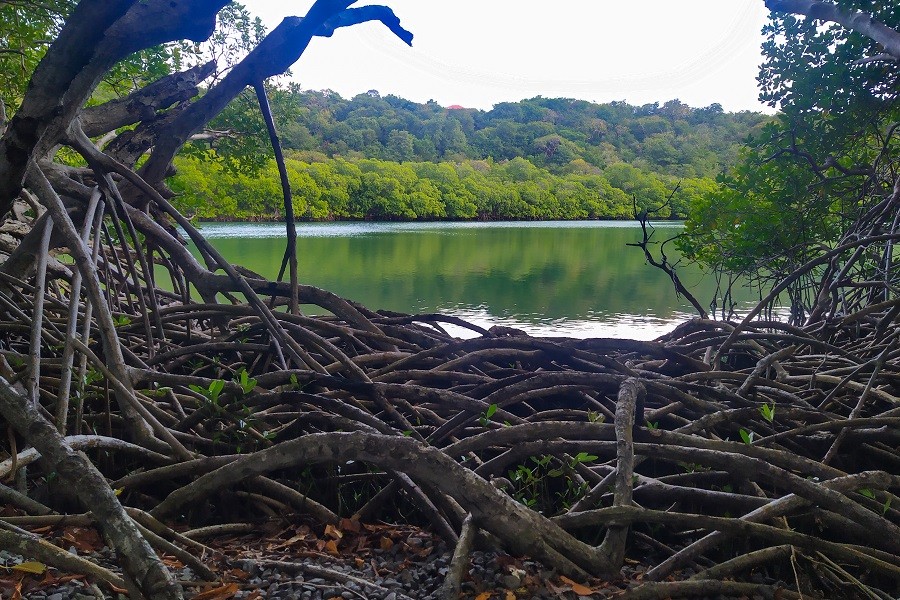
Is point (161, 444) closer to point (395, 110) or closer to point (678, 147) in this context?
point (678, 147)

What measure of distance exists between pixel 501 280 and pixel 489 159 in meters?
55.5

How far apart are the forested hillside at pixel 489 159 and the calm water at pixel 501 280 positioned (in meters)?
7.08

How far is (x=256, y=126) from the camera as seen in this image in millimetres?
7012

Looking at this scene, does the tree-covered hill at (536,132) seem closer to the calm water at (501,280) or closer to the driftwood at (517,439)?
the calm water at (501,280)

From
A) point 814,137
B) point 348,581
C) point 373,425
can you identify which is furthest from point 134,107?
point 814,137

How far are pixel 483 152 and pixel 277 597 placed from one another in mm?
75390

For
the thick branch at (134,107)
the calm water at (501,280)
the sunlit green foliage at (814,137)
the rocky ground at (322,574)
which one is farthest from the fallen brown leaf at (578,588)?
the calm water at (501,280)

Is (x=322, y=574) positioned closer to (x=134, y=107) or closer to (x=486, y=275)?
(x=134, y=107)

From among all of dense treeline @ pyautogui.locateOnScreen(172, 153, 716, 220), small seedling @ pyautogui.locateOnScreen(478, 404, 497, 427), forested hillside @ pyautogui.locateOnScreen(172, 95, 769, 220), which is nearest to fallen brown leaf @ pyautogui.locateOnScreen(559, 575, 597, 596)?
small seedling @ pyautogui.locateOnScreen(478, 404, 497, 427)

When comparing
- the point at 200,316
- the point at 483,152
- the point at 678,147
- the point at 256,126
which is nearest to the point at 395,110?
the point at 483,152

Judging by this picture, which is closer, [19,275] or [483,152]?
[19,275]

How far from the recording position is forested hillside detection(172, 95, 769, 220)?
43281 millimetres

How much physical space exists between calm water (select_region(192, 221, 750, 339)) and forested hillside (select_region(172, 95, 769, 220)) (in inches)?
279

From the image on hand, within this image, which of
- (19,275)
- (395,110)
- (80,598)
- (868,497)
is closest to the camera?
(80,598)
